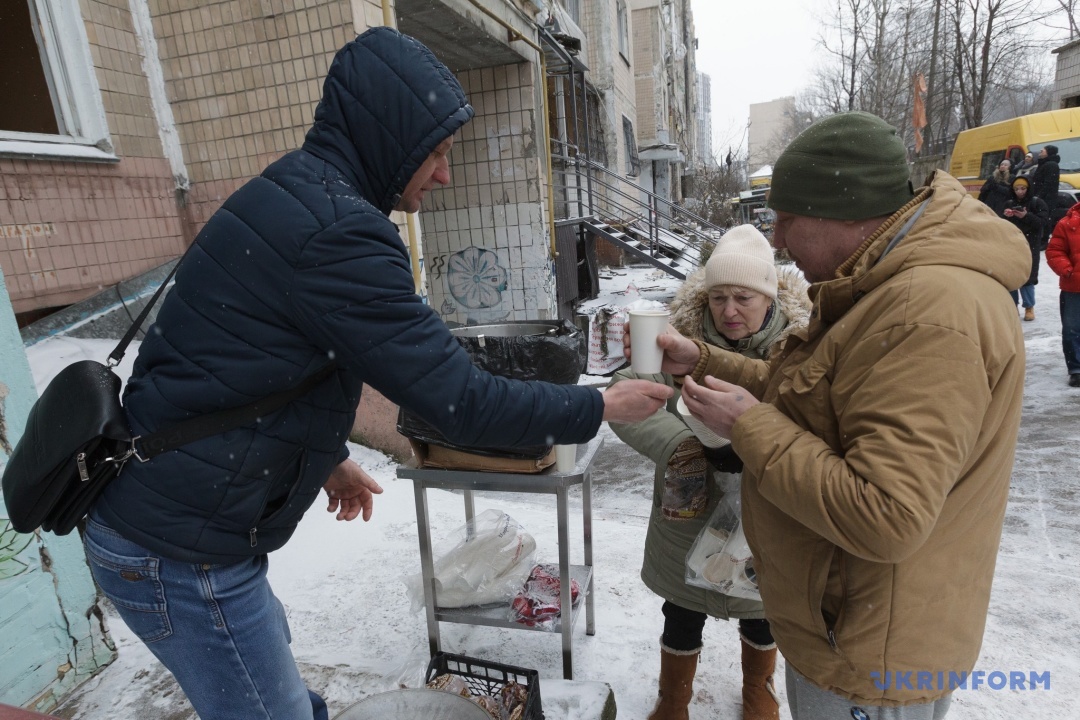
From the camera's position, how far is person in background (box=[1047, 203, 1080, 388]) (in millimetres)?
5945

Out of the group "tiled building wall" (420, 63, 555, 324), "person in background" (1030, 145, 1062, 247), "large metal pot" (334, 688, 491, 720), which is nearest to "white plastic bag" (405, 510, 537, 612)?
"large metal pot" (334, 688, 491, 720)

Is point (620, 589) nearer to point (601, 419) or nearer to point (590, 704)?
point (590, 704)

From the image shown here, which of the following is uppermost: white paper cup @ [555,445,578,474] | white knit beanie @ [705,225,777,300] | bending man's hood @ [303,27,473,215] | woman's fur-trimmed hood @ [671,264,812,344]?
bending man's hood @ [303,27,473,215]

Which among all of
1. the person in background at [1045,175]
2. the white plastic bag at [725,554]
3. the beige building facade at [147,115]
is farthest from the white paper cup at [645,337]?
the person in background at [1045,175]

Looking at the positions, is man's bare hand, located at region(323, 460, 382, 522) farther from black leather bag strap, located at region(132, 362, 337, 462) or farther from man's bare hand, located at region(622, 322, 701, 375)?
man's bare hand, located at region(622, 322, 701, 375)

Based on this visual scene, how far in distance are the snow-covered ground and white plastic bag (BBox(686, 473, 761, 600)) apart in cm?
74

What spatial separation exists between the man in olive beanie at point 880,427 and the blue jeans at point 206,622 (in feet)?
4.09

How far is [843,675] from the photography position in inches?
53.8

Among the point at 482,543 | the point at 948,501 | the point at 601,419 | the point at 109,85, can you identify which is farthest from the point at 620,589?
the point at 109,85

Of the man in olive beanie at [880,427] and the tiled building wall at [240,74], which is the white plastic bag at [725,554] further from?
the tiled building wall at [240,74]

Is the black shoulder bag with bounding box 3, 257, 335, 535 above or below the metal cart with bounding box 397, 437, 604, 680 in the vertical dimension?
above

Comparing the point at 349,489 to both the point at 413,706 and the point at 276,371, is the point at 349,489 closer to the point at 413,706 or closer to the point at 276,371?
the point at 413,706

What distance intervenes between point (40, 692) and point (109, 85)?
3.94 metres

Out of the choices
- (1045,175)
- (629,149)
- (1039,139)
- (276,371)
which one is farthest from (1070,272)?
(629,149)
